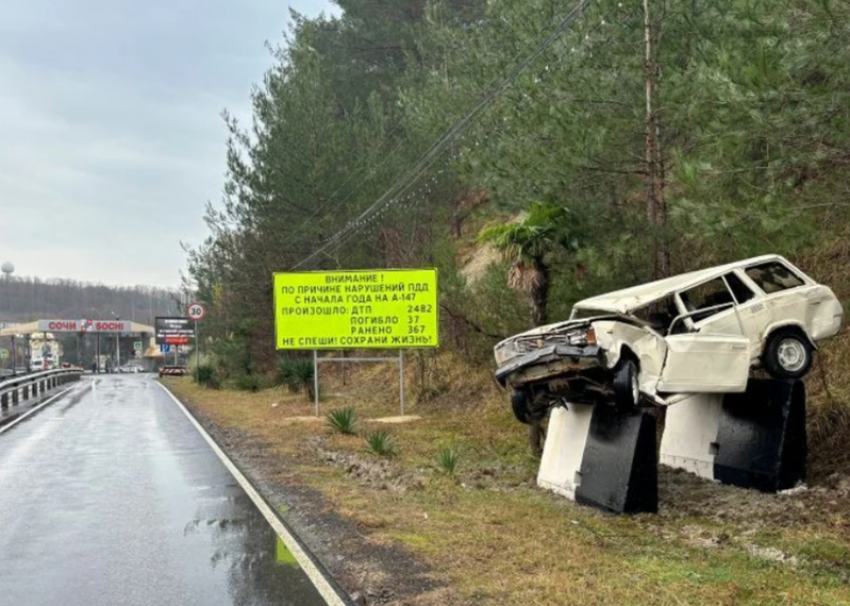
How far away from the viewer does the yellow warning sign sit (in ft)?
69.2

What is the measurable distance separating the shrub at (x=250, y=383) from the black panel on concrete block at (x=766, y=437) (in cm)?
2557

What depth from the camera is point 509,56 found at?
55.0 feet

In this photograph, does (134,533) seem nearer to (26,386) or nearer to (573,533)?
(573,533)

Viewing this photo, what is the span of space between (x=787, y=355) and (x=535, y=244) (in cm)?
422

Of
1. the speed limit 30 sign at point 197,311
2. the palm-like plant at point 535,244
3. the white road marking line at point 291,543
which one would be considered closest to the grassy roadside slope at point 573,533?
the white road marking line at point 291,543

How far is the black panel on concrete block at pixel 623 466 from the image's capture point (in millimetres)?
9172

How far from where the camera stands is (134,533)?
27.1 feet

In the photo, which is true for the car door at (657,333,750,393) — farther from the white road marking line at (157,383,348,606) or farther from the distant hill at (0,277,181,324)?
the distant hill at (0,277,181,324)

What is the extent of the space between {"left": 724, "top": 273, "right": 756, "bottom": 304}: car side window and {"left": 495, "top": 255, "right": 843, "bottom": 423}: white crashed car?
0.04 ft

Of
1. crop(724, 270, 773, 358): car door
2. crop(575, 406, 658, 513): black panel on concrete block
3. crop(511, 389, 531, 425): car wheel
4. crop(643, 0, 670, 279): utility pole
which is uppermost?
crop(643, 0, 670, 279): utility pole

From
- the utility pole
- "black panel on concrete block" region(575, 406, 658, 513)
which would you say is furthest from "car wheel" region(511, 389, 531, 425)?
the utility pole

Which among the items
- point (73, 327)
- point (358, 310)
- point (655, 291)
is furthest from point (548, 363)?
point (73, 327)

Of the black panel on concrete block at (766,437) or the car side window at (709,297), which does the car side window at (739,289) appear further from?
the black panel on concrete block at (766,437)

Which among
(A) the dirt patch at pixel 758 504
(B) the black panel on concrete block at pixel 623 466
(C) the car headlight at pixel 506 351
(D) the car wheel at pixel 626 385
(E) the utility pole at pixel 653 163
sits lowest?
(A) the dirt patch at pixel 758 504
